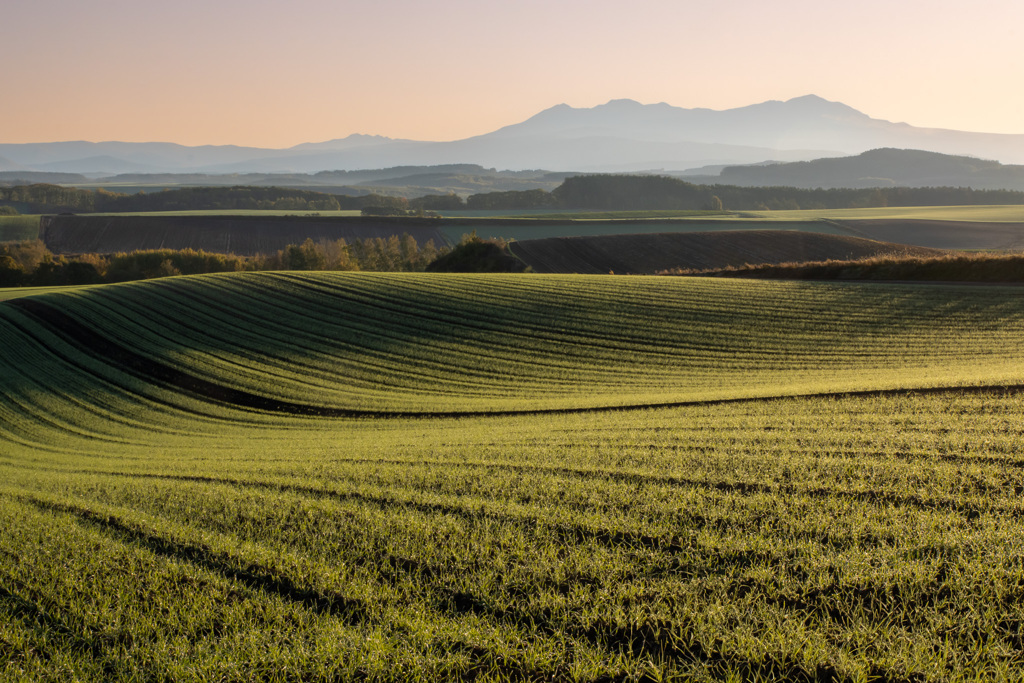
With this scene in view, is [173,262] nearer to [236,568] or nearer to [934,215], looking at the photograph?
[236,568]

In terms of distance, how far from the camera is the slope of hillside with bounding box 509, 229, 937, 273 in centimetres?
6844

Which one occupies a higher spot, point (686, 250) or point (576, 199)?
point (576, 199)

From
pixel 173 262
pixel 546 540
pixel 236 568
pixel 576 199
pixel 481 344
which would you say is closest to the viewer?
pixel 236 568

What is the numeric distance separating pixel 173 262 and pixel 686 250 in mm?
61385

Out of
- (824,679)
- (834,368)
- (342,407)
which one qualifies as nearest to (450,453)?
(824,679)

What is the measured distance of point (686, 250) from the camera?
237 ft

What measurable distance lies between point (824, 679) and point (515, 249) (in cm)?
7194

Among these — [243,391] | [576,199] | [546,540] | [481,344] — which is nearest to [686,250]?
[481,344]

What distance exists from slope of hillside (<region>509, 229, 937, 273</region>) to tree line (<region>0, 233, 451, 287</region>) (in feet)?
54.8

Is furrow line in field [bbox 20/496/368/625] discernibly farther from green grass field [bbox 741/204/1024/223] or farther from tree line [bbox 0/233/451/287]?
green grass field [bbox 741/204/1024/223]

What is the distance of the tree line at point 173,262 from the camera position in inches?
2603

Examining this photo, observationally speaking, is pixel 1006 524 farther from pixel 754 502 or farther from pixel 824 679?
pixel 824 679

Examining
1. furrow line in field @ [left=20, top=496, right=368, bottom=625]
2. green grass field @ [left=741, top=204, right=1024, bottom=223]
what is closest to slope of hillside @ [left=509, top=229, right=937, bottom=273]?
green grass field @ [left=741, top=204, right=1024, bottom=223]

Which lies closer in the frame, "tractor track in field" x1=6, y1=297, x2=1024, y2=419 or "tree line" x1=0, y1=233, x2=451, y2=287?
"tractor track in field" x1=6, y1=297, x2=1024, y2=419
